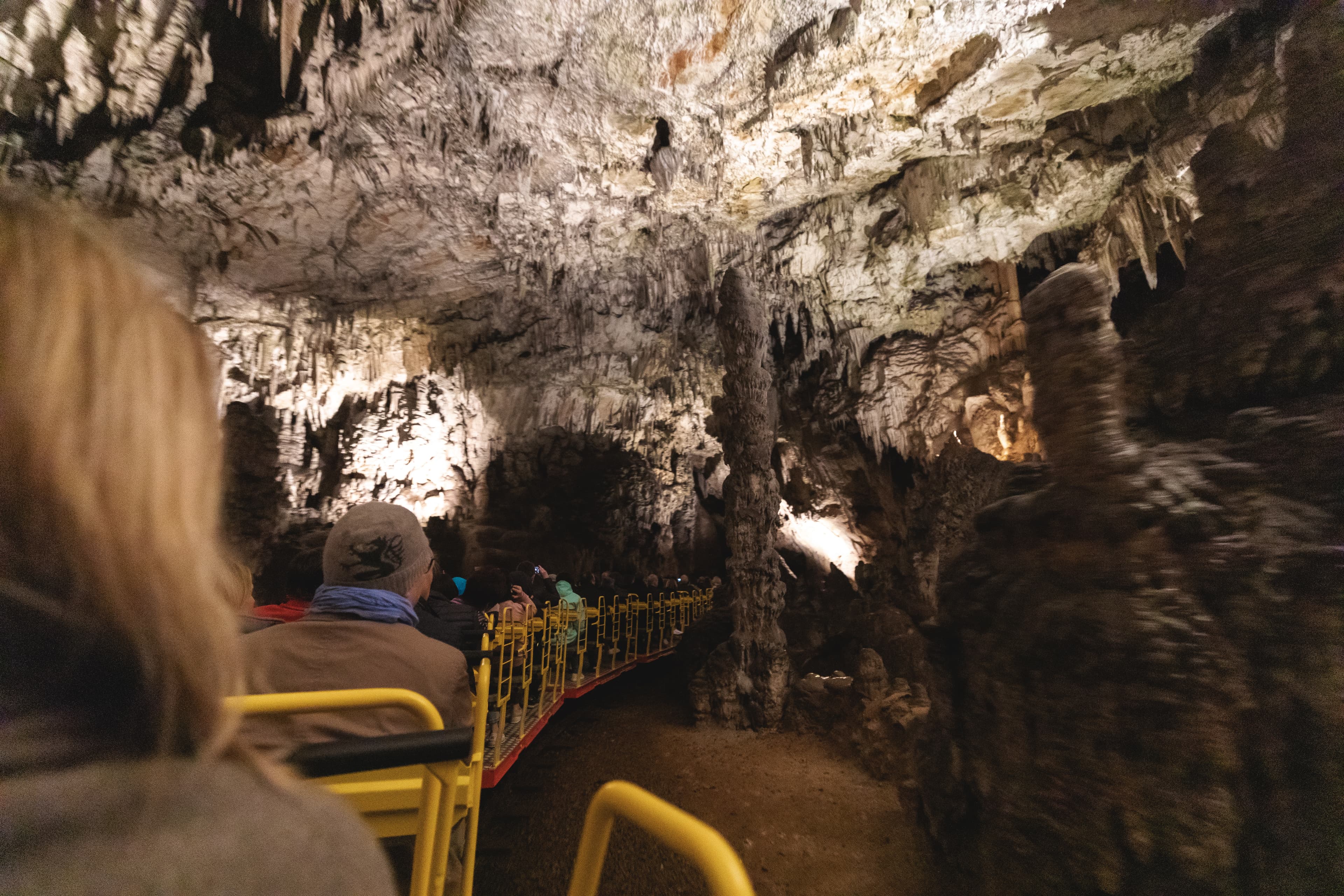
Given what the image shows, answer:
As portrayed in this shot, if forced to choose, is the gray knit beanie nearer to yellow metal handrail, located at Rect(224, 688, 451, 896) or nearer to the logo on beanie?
the logo on beanie

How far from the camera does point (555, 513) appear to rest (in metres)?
17.0

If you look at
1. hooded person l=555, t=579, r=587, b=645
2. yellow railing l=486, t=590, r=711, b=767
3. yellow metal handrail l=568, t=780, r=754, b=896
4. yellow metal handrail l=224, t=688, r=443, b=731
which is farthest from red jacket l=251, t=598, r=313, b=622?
hooded person l=555, t=579, r=587, b=645

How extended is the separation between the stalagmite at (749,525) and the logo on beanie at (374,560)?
6080mm

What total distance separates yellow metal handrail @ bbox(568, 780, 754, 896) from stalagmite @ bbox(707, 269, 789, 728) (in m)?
6.63

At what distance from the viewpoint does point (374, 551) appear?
6.97 ft

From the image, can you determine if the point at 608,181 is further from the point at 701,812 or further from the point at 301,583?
the point at 701,812

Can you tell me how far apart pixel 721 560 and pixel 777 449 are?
701 centimetres

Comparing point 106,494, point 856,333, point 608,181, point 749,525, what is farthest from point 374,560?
point 856,333

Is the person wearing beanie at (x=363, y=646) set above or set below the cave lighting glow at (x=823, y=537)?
above

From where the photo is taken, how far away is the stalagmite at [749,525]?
746 centimetres

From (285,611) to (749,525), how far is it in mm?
5796

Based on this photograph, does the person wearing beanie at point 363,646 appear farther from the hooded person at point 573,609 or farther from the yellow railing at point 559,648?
the hooded person at point 573,609

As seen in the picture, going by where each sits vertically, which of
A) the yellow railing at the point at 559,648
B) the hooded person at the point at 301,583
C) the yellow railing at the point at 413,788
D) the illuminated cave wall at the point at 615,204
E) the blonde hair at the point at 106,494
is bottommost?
the yellow railing at the point at 559,648

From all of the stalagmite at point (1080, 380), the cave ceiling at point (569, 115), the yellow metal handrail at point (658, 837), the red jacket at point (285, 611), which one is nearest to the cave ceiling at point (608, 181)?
the cave ceiling at point (569, 115)
